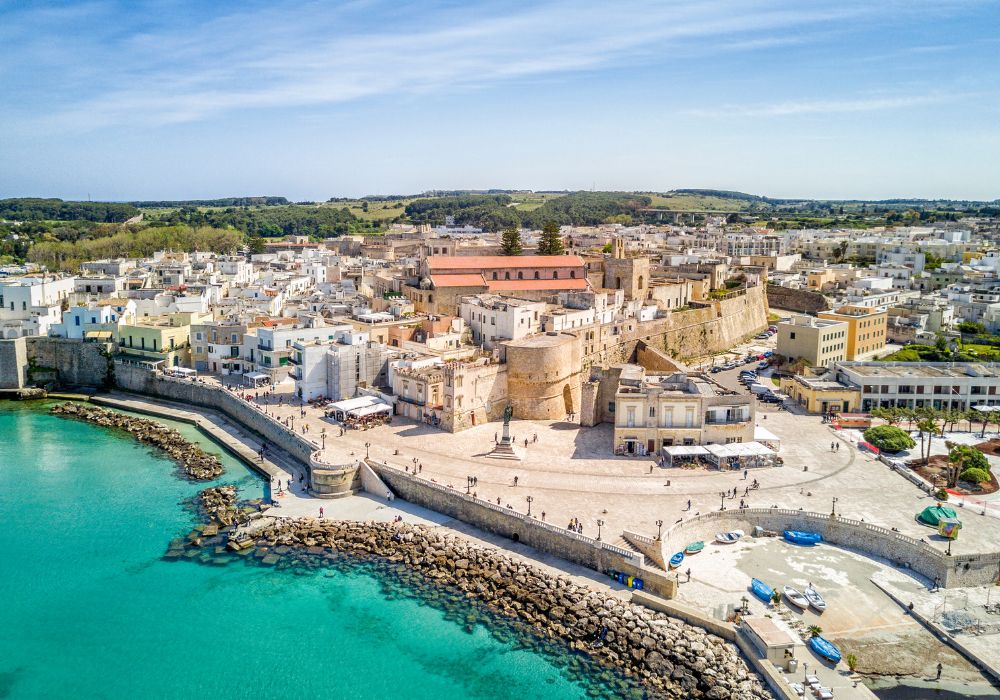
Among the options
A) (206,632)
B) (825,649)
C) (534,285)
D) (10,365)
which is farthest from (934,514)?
(10,365)

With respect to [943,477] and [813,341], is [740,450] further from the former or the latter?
[813,341]

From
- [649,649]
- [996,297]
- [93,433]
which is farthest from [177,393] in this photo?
[996,297]

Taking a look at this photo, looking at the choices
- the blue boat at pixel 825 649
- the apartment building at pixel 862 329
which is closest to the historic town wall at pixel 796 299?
the apartment building at pixel 862 329

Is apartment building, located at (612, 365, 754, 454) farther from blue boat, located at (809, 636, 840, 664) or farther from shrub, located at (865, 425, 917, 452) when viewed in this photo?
blue boat, located at (809, 636, 840, 664)

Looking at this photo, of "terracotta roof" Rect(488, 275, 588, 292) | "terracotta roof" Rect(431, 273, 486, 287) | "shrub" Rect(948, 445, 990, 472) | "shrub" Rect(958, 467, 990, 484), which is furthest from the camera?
"terracotta roof" Rect(488, 275, 588, 292)

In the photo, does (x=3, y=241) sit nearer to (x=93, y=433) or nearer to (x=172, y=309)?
(x=172, y=309)

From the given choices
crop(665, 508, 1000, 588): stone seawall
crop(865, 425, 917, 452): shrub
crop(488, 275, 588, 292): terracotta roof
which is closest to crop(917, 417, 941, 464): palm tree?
crop(865, 425, 917, 452): shrub
